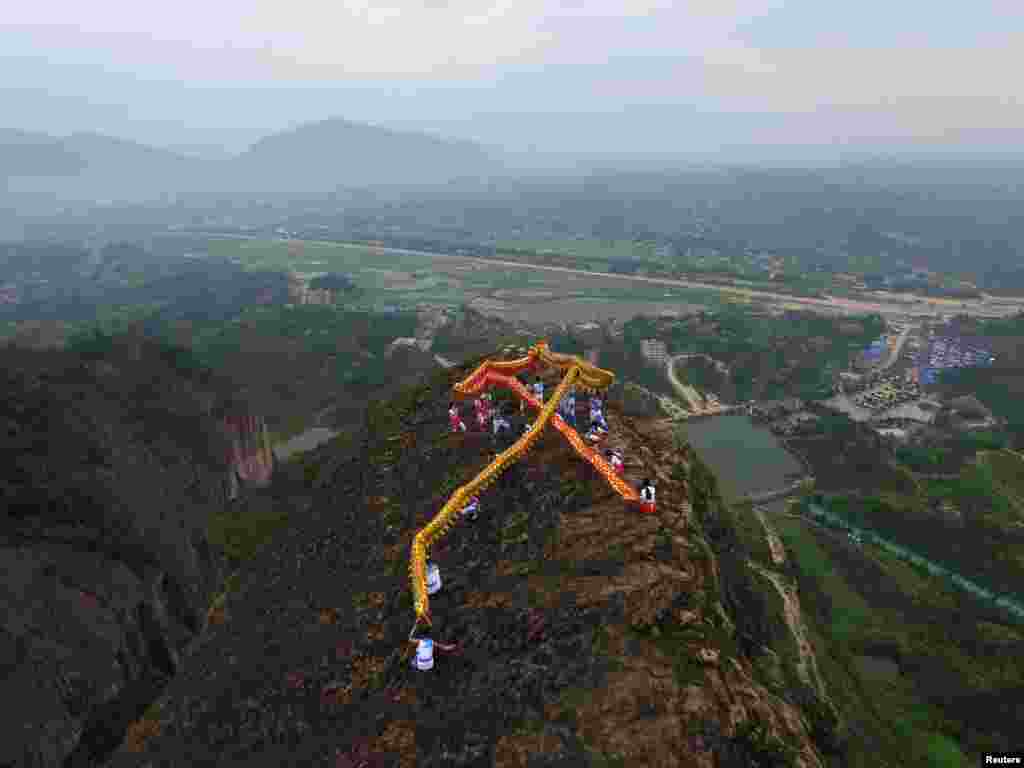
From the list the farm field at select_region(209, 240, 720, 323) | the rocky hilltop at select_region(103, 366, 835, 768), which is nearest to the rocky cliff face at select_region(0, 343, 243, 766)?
the rocky hilltop at select_region(103, 366, 835, 768)

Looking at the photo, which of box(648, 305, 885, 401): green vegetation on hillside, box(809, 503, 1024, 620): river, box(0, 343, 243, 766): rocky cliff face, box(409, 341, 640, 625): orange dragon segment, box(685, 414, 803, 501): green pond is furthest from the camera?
box(648, 305, 885, 401): green vegetation on hillside

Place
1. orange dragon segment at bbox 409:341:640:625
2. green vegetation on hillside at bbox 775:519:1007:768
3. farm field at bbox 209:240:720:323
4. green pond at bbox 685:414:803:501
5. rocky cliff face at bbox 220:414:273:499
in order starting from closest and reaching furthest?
orange dragon segment at bbox 409:341:640:625, green vegetation on hillside at bbox 775:519:1007:768, rocky cliff face at bbox 220:414:273:499, green pond at bbox 685:414:803:501, farm field at bbox 209:240:720:323

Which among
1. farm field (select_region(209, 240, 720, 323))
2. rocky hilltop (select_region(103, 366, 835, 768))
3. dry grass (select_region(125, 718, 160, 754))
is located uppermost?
rocky hilltop (select_region(103, 366, 835, 768))

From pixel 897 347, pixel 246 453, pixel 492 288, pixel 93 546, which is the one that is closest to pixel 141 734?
pixel 93 546

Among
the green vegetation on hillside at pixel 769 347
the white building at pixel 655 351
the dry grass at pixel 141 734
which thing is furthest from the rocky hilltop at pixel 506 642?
the white building at pixel 655 351

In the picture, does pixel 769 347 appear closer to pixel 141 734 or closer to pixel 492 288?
pixel 492 288

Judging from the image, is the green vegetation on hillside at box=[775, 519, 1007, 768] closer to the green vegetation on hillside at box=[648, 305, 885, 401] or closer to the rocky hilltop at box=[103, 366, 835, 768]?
the rocky hilltop at box=[103, 366, 835, 768]
